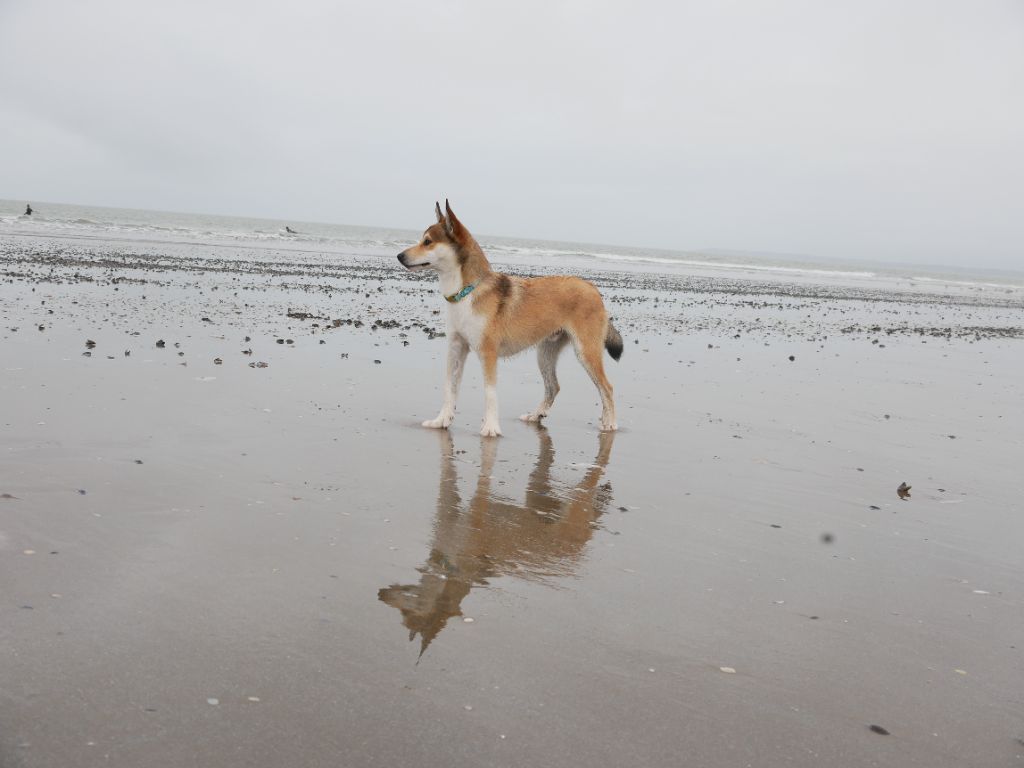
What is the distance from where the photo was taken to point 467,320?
820 centimetres

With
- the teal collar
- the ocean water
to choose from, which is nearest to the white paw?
the teal collar

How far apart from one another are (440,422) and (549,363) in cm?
167

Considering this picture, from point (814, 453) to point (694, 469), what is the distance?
157 cm

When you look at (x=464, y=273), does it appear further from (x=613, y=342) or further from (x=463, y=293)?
(x=613, y=342)

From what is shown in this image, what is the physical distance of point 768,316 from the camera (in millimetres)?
24797

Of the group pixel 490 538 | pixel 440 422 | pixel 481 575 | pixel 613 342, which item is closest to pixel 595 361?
pixel 613 342

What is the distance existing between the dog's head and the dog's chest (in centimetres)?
38

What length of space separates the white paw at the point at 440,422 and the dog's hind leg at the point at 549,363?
3.82 feet

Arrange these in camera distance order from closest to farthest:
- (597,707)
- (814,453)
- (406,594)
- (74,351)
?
(597,707) < (406,594) < (814,453) < (74,351)

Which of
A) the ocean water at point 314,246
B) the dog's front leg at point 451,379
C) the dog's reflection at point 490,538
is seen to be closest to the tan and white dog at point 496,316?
the dog's front leg at point 451,379

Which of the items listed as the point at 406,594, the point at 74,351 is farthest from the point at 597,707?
the point at 74,351

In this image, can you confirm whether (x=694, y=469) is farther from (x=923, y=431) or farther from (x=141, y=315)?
(x=141, y=315)

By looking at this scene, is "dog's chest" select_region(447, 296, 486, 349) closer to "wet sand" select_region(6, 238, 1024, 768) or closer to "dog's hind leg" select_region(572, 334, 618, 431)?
"wet sand" select_region(6, 238, 1024, 768)

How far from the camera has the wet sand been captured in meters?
2.86
